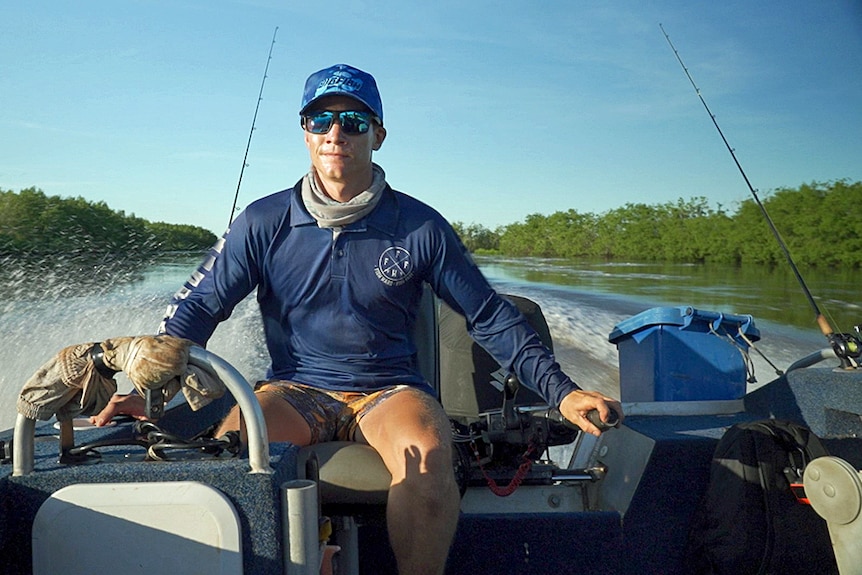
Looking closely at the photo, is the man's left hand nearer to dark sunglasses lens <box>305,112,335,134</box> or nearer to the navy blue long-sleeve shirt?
the navy blue long-sleeve shirt

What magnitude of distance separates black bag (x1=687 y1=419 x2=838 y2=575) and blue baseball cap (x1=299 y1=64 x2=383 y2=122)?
127cm

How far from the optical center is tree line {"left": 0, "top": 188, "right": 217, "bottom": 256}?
1077 centimetres

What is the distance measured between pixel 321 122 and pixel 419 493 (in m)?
1.03

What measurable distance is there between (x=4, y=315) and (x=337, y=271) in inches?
286

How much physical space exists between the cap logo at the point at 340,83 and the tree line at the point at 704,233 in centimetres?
830

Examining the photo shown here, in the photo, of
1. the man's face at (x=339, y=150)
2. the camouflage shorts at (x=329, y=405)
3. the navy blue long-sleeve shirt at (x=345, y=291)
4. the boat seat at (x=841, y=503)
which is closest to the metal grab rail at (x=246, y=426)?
the camouflage shorts at (x=329, y=405)

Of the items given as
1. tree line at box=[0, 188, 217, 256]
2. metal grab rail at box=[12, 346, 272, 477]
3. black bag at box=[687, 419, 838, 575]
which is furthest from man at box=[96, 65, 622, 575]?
tree line at box=[0, 188, 217, 256]

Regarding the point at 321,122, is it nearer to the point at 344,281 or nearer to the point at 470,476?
the point at 344,281

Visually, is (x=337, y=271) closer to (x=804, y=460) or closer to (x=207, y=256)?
(x=207, y=256)

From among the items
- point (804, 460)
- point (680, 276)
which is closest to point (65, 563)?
point (804, 460)

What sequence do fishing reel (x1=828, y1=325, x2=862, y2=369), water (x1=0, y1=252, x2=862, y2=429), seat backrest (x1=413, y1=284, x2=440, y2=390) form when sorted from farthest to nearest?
1. water (x1=0, y1=252, x2=862, y2=429)
2. seat backrest (x1=413, y1=284, x2=440, y2=390)
3. fishing reel (x1=828, y1=325, x2=862, y2=369)

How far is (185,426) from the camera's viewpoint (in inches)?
86.9

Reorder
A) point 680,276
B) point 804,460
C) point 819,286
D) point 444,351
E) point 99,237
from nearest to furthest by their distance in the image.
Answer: point 804,460, point 444,351, point 99,237, point 819,286, point 680,276

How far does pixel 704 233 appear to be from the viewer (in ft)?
62.2
